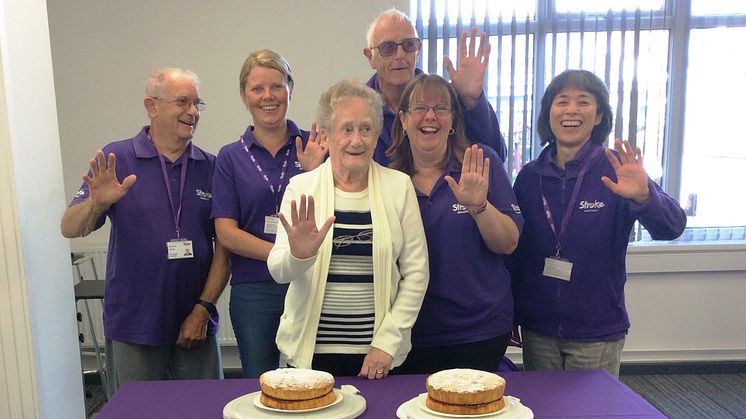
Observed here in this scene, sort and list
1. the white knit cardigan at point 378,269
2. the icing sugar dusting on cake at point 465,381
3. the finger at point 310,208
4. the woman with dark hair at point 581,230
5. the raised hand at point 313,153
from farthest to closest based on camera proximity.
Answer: the raised hand at point 313,153 < the woman with dark hair at point 581,230 < the white knit cardigan at point 378,269 < the finger at point 310,208 < the icing sugar dusting on cake at point 465,381

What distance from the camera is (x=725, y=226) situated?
4051 mm

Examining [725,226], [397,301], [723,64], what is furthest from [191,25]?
[725,226]

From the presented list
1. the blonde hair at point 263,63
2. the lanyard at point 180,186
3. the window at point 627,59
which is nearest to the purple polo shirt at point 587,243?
the blonde hair at point 263,63

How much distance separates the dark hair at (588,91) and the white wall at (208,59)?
1875mm

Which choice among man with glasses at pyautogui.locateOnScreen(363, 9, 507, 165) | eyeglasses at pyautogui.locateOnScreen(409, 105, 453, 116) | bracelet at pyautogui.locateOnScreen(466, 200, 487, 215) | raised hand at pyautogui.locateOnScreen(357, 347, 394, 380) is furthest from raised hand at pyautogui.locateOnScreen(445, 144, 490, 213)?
raised hand at pyautogui.locateOnScreen(357, 347, 394, 380)

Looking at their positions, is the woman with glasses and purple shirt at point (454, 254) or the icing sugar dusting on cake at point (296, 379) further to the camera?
the woman with glasses and purple shirt at point (454, 254)

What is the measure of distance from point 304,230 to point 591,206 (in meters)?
1.05

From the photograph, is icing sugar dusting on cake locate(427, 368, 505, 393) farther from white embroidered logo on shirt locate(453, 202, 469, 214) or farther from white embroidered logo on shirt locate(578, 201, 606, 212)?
white embroidered logo on shirt locate(578, 201, 606, 212)

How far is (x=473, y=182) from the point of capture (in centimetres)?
171

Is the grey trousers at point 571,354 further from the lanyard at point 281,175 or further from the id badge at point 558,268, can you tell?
the lanyard at point 281,175

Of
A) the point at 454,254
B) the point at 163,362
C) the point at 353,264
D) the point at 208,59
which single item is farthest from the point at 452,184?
the point at 208,59

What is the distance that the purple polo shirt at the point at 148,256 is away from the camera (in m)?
2.13

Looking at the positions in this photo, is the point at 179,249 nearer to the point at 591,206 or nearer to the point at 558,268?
the point at 558,268

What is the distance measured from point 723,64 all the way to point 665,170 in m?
0.82
